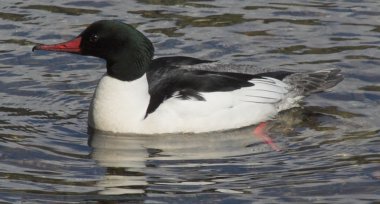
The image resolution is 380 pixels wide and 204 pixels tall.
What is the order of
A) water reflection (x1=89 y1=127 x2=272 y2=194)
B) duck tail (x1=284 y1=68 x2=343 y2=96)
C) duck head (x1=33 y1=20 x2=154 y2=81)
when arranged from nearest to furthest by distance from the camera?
water reflection (x1=89 y1=127 x2=272 y2=194) < duck head (x1=33 y1=20 x2=154 y2=81) < duck tail (x1=284 y1=68 x2=343 y2=96)

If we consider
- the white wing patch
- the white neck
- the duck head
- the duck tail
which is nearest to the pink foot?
the white wing patch

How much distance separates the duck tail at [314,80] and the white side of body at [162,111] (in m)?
0.80

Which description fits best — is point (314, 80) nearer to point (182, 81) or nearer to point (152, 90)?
point (182, 81)

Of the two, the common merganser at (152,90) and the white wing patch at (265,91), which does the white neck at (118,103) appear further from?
the white wing patch at (265,91)

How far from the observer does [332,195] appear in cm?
970

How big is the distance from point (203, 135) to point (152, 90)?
752mm

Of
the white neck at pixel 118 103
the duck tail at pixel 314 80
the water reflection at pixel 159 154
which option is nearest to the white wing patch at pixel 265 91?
the duck tail at pixel 314 80

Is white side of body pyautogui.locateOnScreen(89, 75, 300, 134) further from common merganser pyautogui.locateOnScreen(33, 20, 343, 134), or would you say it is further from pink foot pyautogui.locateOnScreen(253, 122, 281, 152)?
pink foot pyautogui.locateOnScreen(253, 122, 281, 152)

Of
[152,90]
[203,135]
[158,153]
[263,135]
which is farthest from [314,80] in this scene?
[158,153]

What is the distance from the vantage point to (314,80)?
42.6 feet

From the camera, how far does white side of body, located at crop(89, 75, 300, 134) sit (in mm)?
11672

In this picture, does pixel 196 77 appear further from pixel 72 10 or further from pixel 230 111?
pixel 72 10

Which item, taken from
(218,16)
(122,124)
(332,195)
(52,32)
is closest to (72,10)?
(52,32)

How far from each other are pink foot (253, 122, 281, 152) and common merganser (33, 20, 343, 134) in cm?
11
